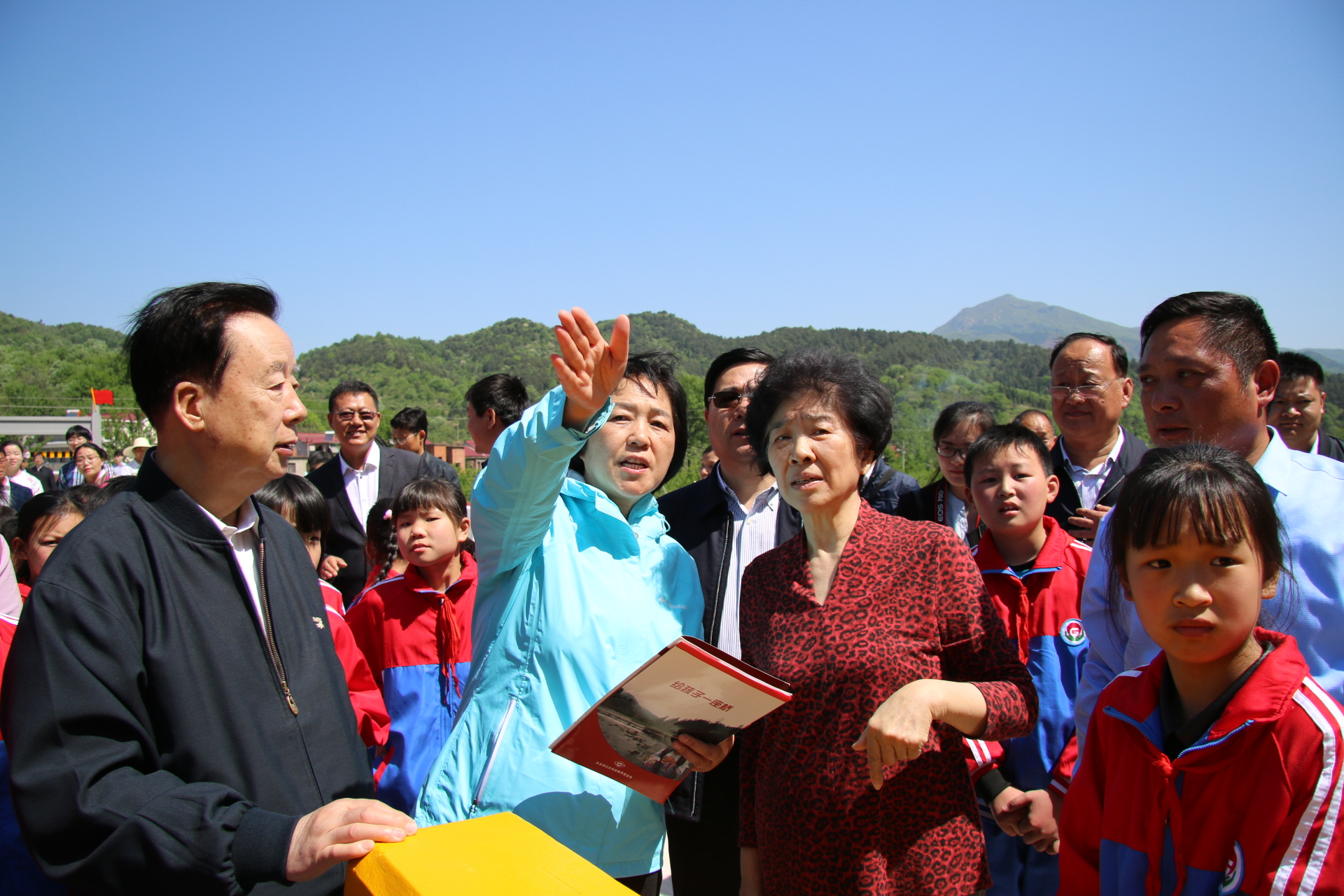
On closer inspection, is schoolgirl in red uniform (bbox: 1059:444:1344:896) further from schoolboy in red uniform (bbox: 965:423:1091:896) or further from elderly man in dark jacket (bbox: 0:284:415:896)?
elderly man in dark jacket (bbox: 0:284:415:896)

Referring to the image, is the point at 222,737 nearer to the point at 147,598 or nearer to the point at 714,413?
the point at 147,598

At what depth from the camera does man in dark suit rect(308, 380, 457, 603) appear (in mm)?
5566

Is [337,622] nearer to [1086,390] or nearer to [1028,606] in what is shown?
[1028,606]

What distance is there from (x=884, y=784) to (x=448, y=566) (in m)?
2.48

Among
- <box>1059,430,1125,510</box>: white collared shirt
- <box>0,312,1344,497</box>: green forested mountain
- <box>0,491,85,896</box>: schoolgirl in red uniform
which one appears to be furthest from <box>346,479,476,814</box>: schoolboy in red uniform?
<box>0,312,1344,497</box>: green forested mountain

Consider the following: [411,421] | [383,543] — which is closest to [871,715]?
[383,543]

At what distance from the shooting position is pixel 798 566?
2068 mm

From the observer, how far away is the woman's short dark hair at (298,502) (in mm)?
4012

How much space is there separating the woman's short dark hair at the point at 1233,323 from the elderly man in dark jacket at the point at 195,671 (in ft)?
7.19

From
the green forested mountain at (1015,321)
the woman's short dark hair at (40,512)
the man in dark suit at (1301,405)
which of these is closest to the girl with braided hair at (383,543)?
the woman's short dark hair at (40,512)

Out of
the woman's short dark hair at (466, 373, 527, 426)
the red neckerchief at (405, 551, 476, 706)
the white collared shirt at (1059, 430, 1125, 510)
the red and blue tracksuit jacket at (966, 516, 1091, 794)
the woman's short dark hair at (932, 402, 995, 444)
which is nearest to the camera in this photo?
the red and blue tracksuit jacket at (966, 516, 1091, 794)

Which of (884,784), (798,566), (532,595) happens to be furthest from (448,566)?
(884,784)

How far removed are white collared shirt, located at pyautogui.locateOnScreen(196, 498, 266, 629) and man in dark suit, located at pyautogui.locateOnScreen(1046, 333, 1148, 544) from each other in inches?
134

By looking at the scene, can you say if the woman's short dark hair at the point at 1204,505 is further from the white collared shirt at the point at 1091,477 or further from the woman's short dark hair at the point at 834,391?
the white collared shirt at the point at 1091,477
